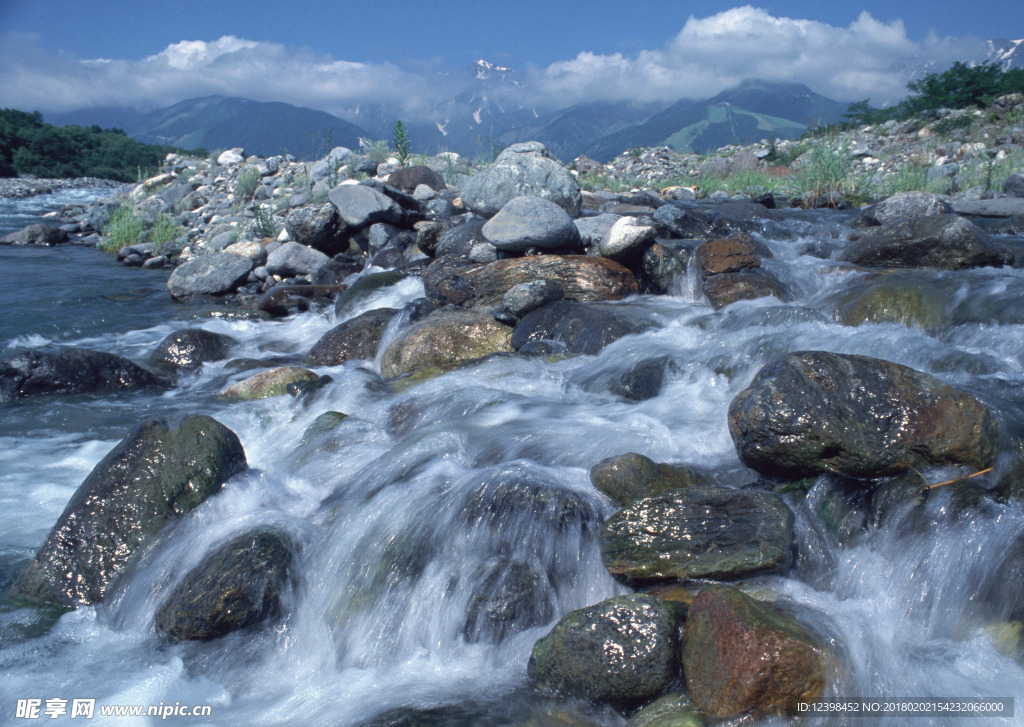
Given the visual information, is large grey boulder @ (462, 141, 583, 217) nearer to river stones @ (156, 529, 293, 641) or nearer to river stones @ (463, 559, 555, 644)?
river stones @ (156, 529, 293, 641)

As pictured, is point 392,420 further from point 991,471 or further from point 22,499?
point 991,471

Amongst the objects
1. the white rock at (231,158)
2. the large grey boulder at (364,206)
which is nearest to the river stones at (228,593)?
the large grey boulder at (364,206)

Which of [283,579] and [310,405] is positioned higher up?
[310,405]

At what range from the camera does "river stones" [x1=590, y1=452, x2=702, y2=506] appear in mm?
3699

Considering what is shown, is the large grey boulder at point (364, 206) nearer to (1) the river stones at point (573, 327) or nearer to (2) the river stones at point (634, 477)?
(1) the river stones at point (573, 327)

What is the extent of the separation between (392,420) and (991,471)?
3990 millimetres

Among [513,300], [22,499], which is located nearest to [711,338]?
[513,300]

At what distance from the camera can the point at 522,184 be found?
963 centimetres

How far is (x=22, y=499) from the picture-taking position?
4848 millimetres

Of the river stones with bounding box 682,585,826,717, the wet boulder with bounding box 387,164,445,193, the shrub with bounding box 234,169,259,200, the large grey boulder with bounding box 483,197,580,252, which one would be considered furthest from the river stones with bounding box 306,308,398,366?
the shrub with bounding box 234,169,259,200

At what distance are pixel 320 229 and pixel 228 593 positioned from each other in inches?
362

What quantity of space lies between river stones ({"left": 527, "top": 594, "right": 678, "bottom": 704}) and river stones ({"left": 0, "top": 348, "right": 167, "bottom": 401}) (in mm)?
6055

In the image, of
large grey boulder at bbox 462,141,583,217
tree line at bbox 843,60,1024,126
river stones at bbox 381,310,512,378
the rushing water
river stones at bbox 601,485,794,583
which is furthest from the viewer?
tree line at bbox 843,60,1024,126

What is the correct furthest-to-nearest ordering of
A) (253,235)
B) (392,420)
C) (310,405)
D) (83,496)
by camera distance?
(253,235), (310,405), (392,420), (83,496)
